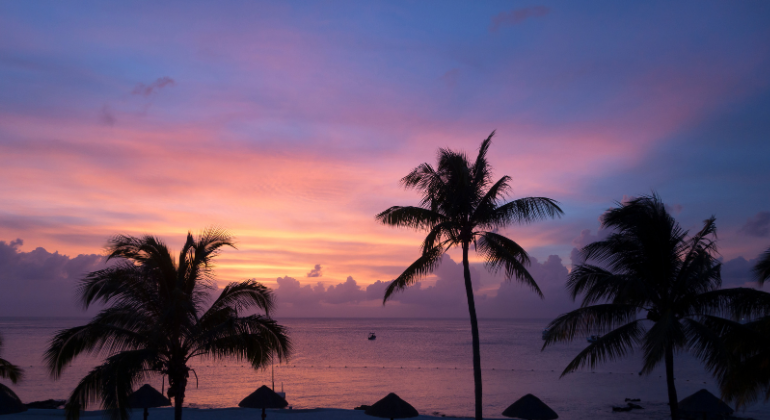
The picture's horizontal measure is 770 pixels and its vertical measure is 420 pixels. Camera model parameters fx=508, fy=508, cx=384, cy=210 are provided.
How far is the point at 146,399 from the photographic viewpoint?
18.8 meters

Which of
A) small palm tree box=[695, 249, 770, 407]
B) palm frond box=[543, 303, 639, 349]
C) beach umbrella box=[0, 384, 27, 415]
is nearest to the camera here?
small palm tree box=[695, 249, 770, 407]

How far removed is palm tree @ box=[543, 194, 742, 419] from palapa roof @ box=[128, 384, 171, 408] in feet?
47.3

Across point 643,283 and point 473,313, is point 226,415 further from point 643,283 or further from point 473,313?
point 643,283

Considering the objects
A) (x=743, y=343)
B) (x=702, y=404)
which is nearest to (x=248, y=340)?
(x=743, y=343)

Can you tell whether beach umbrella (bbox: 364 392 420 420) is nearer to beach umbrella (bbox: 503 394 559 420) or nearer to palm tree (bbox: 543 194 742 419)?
beach umbrella (bbox: 503 394 559 420)

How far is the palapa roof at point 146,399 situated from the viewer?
18.5 m

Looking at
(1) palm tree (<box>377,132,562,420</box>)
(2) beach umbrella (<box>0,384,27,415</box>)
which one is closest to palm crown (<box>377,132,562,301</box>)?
(1) palm tree (<box>377,132,562,420</box>)

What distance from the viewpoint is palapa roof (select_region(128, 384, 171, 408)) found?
1855 cm

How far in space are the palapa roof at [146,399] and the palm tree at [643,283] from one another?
47.3 ft

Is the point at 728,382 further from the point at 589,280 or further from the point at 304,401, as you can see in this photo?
the point at 304,401

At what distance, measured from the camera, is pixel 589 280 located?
1294cm

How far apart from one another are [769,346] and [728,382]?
1183 mm

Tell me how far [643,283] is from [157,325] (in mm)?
11472

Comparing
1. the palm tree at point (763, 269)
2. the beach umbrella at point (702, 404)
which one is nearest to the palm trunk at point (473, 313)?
the palm tree at point (763, 269)
